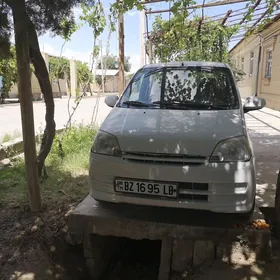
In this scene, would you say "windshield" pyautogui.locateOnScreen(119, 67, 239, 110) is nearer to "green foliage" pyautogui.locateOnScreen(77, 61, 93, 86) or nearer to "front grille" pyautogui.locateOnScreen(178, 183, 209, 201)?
"front grille" pyautogui.locateOnScreen(178, 183, 209, 201)

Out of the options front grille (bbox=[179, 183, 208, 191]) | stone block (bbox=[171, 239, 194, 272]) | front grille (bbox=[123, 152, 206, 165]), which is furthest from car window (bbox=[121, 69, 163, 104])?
stone block (bbox=[171, 239, 194, 272])

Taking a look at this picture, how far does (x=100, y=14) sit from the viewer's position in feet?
18.9

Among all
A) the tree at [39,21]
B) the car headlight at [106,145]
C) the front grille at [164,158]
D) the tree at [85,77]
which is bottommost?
the front grille at [164,158]

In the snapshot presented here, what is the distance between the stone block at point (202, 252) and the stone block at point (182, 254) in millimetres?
43

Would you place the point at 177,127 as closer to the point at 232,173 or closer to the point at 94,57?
the point at 232,173

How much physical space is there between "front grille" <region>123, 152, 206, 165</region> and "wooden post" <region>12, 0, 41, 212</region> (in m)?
1.24

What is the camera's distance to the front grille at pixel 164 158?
256 centimetres

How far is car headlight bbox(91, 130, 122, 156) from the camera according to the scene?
279 centimetres

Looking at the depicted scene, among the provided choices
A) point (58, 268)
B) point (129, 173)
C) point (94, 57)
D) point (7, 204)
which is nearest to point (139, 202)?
point (129, 173)

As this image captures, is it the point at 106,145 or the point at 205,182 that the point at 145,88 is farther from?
the point at 205,182

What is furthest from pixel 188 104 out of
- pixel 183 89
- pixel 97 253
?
pixel 97 253

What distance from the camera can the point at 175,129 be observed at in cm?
274

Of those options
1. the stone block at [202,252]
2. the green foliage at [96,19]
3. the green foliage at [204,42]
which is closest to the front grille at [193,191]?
the stone block at [202,252]

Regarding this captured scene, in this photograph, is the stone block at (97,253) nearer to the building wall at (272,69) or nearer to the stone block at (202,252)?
the stone block at (202,252)
